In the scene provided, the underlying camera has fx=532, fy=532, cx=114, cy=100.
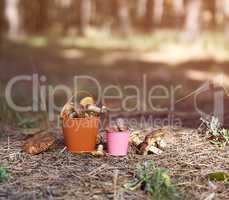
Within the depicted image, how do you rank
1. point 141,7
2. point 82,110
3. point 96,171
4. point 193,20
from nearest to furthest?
point 96,171, point 82,110, point 193,20, point 141,7

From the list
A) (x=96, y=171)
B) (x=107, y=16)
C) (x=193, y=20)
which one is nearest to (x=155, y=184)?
(x=96, y=171)

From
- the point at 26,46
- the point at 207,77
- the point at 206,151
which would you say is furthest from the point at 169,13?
the point at 206,151

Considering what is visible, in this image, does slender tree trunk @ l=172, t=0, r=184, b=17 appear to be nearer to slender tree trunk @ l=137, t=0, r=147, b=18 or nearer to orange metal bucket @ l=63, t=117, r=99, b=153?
slender tree trunk @ l=137, t=0, r=147, b=18

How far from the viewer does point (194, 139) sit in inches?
152

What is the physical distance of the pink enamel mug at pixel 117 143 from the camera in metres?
3.46

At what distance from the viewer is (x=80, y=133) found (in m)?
3.51

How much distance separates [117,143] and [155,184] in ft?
2.23

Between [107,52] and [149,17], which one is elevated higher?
[149,17]

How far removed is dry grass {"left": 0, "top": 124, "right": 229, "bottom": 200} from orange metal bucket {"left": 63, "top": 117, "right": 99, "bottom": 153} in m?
0.08

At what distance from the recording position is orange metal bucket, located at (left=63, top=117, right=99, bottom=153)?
352cm

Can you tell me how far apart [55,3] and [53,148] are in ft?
67.6

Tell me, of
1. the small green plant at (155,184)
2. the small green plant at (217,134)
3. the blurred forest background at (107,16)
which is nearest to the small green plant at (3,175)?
the small green plant at (155,184)

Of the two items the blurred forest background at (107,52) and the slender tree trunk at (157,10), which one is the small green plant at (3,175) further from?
the slender tree trunk at (157,10)

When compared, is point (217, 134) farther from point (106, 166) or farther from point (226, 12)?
point (226, 12)
